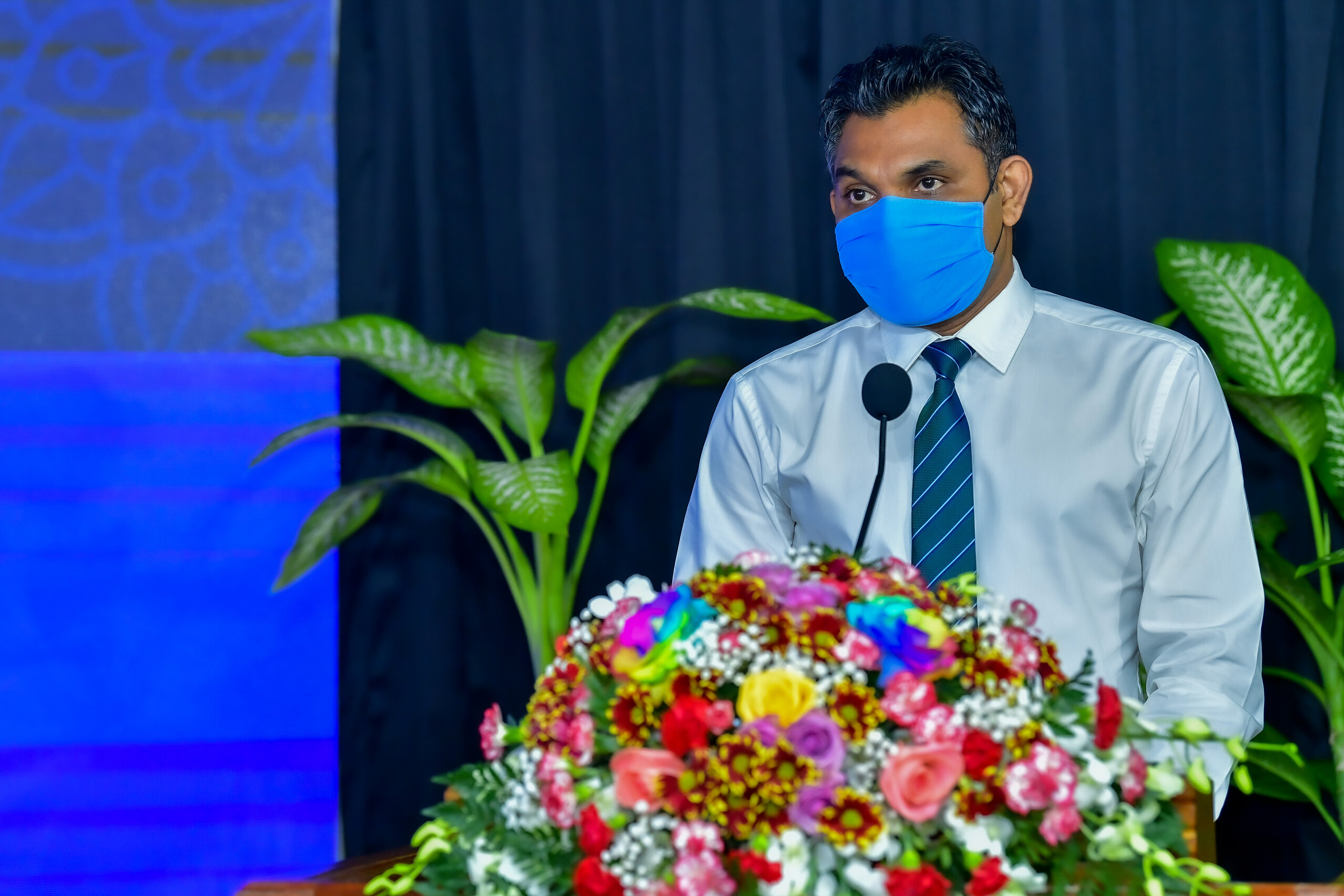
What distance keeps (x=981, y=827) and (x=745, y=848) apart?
0.47 ft

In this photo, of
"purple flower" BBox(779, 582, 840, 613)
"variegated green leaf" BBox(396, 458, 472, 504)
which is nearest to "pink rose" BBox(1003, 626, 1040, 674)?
"purple flower" BBox(779, 582, 840, 613)

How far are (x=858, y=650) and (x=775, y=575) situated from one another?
98 mm

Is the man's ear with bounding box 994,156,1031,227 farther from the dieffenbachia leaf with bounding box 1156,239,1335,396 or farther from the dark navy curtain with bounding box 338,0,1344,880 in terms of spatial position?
the dark navy curtain with bounding box 338,0,1344,880

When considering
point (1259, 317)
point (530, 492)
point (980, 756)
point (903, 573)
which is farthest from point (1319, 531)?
point (980, 756)

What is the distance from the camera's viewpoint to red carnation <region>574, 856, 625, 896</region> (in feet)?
2.36

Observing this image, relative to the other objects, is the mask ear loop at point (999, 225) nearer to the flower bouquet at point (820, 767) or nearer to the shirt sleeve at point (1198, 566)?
the shirt sleeve at point (1198, 566)

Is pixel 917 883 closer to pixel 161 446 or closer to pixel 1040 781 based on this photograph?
pixel 1040 781

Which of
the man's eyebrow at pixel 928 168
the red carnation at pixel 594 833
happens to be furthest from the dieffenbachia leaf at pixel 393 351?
the red carnation at pixel 594 833

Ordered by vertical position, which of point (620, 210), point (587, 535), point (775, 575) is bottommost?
→ point (587, 535)

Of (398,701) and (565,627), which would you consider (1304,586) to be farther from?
(398,701)

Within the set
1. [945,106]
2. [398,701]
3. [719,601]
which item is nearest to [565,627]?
[398,701]

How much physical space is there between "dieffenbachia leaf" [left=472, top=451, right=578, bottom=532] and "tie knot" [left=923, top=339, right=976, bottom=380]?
75 centimetres

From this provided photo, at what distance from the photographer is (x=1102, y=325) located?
5.55 ft

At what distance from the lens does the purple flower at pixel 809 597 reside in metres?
0.78
